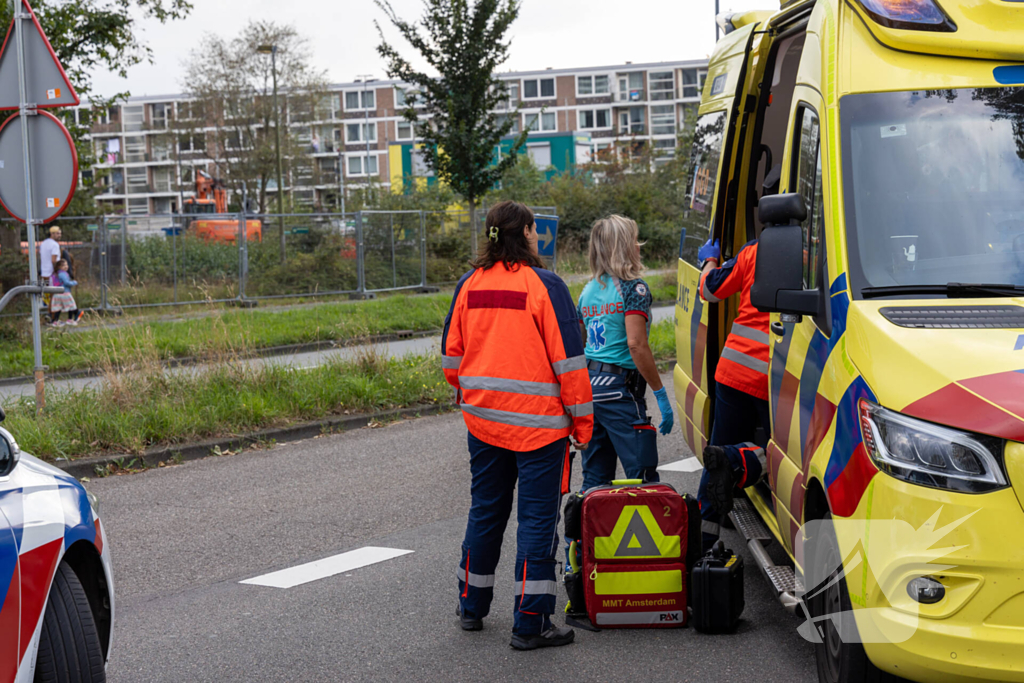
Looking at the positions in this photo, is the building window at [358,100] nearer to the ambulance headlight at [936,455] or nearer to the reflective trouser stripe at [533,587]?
the reflective trouser stripe at [533,587]

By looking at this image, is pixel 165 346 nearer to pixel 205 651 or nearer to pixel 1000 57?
pixel 205 651

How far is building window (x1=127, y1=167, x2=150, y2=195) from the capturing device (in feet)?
383

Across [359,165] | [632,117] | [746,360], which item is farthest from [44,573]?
[359,165]

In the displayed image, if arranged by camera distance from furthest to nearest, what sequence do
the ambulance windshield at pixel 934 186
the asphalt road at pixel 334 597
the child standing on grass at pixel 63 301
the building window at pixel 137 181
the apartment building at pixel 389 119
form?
the building window at pixel 137 181, the apartment building at pixel 389 119, the child standing on grass at pixel 63 301, the asphalt road at pixel 334 597, the ambulance windshield at pixel 934 186

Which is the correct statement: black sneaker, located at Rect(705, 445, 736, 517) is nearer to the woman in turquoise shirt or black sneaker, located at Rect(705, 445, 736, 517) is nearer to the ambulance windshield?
the woman in turquoise shirt

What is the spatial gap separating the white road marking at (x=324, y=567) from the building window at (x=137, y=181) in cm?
11801

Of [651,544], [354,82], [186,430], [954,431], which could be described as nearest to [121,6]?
[186,430]

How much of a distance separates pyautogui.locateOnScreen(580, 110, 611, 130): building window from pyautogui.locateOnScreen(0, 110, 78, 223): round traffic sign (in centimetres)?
10045

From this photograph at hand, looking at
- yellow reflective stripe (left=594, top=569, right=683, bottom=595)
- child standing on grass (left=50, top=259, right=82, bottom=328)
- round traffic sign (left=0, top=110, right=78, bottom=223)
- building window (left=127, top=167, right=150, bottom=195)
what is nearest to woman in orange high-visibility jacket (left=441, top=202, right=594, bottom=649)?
yellow reflective stripe (left=594, top=569, right=683, bottom=595)

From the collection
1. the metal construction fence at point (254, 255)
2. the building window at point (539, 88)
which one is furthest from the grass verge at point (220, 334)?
the building window at point (539, 88)

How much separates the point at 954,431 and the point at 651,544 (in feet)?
6.27

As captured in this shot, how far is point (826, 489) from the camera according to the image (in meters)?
3.60

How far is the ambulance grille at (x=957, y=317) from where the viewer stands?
3.34 m

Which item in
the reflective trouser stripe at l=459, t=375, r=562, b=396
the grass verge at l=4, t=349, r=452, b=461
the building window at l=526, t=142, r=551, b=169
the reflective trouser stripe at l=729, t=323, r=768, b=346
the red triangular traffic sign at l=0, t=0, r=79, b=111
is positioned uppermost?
the building window at l=526, t=142, r=551, b=169
